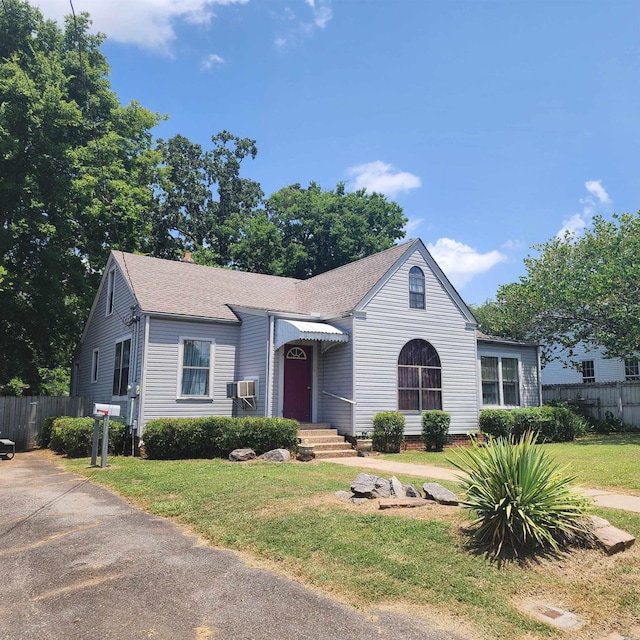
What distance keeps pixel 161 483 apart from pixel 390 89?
11.3m

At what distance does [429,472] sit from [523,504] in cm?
573

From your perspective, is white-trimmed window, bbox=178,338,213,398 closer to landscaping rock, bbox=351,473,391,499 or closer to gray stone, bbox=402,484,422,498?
landscaping rock, bbox=351,473,391,499

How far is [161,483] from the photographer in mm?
9414

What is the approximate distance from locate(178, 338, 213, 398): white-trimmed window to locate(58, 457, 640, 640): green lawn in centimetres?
751

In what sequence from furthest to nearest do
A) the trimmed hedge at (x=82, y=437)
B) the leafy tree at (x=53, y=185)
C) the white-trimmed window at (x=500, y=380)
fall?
the leafy tree at (x=53, y=185) < the white-trimmed window at (x=500, y=380) < the trimmed hedge at (x=82, y=437)

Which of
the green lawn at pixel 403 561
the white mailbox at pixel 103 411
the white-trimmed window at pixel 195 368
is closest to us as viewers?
the green lawn at pixel 403 561

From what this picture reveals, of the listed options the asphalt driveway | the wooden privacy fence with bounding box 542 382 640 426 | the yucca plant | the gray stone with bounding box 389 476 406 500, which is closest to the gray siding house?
the wooden privacy fence with bounding box 542 382 640 426

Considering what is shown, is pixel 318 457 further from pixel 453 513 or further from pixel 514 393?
pixel 514 393

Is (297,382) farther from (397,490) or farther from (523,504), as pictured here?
(523,504)

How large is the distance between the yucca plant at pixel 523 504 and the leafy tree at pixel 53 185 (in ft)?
64.3

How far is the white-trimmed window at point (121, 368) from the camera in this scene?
16906mm

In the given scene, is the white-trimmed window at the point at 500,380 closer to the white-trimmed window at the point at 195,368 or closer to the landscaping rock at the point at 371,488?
the white-trimmed window at the point at 195,368

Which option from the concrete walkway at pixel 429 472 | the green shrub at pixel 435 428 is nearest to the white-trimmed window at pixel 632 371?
the green shrub at pixel 435 428

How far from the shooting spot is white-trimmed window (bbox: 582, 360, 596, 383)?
99.9 ft
